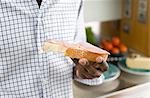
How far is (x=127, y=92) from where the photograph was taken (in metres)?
0.94

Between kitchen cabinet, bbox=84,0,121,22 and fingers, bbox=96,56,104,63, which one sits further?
kitchen cabinet, bbox=84,0,121,22

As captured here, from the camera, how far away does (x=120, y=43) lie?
1.41 metres

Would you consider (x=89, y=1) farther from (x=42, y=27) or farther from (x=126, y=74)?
(x=42, y=27)

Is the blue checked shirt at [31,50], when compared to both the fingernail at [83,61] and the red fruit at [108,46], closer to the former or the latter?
the fingernail at [83,61]

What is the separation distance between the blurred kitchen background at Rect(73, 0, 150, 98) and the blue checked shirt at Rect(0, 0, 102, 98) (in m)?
0.18

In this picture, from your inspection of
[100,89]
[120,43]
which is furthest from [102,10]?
[100,89]

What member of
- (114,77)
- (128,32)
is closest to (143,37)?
(128,32)

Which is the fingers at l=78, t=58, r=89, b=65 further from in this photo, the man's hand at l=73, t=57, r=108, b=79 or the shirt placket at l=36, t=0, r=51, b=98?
the shirt placket at l=36, t=0, r=51, b=98

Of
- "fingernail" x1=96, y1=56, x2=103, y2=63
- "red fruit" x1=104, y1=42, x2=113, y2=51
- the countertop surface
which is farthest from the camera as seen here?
"red fruit" x1=104, y1=42, x2=113, y2=51

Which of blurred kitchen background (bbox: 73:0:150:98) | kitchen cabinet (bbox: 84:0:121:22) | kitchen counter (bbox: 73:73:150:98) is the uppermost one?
kitchen cabinet (bbox: 84:0:121:22)

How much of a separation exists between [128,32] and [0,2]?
2.97 feet

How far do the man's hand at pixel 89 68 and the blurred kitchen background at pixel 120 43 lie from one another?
6.8 inches

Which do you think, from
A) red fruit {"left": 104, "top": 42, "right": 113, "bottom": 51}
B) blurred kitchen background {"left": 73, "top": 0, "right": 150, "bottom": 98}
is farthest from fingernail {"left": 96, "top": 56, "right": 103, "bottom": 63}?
red fruit {"left": 104, "top": 42, "right": 113, "bottom": 51}

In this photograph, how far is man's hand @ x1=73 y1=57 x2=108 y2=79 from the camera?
2.35 ft
